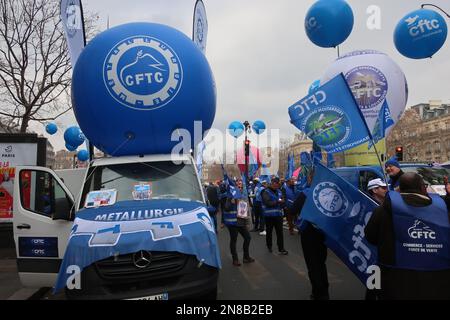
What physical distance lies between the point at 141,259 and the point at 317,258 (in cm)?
275

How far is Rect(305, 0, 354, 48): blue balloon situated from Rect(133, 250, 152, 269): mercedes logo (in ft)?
33.5

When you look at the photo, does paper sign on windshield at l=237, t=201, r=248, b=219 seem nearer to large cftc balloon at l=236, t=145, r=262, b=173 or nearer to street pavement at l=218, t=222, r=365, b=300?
street pavement at l=218, t=222, r=365, b=300

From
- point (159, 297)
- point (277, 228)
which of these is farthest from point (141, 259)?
point (277, 228)

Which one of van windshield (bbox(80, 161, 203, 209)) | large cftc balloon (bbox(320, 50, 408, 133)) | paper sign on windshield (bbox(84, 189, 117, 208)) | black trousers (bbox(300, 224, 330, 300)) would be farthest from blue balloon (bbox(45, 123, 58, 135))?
black trousers (bbox(300, 224, 330, 300))

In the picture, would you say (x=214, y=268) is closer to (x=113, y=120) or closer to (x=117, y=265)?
(x=117, y=265)

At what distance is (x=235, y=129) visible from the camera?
25.5 metres

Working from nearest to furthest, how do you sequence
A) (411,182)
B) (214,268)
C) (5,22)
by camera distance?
(411,182) → (214,268) → (5,22)

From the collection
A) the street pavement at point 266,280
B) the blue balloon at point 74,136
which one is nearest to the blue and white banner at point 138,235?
the street pavement at point 266,280

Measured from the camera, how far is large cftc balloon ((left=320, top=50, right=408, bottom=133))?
494 inches

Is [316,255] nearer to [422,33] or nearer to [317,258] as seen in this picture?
[317,258]

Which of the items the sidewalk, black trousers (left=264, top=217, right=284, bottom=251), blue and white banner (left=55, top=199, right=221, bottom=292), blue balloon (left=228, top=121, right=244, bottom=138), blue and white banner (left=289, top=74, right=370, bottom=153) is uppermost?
blue balloon (left=228, top=121, right=244, bottom=138)

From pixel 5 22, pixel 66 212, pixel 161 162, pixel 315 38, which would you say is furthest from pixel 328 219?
pixel 5 22

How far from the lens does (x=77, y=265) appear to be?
13.7 feet

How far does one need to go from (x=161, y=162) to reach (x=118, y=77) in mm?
1424
